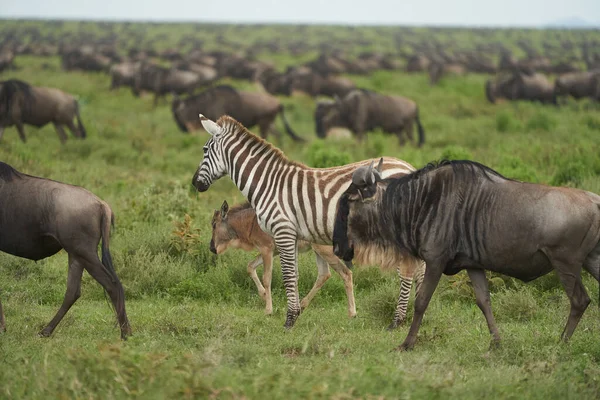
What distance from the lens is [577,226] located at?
580cm

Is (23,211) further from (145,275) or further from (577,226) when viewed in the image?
(577,226)

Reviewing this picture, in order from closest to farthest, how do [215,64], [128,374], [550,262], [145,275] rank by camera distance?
[128,374]
[550,262]
[145,275]
[215,64]

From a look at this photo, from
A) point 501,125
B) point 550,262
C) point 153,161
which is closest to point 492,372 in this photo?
point 550,262

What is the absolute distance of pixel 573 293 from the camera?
600 centimetres

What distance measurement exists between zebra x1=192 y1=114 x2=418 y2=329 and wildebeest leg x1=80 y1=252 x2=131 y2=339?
58.6 inches

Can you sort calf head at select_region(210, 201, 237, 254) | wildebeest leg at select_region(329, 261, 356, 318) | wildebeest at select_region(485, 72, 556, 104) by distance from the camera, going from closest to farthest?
wildebeest leg at select_region(329, 261, 356, 318)
calf head at select_region(210, 201, 237, 254)
wildebeest at select_region(485, 72, 556, 104)

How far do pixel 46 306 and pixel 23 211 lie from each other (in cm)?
164

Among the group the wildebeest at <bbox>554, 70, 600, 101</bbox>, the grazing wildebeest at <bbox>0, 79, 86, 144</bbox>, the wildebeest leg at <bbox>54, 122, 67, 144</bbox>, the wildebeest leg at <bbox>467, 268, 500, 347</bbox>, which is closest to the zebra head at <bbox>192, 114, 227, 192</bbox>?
the wildebeest leg at <bbox>467, 268, 500, 347</bbox>

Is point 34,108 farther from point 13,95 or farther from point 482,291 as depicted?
point 482,291

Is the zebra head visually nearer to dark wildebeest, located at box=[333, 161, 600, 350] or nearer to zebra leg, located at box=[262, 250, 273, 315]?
zebra leg, located at box=[262, 250, 273, 315]

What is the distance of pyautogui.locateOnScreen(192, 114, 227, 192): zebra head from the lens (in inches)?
303

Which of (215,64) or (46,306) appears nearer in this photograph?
(46,306)

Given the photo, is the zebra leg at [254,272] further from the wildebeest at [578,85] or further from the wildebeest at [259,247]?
the wildebeest at [578,85]

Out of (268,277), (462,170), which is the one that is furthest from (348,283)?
(462,170)
